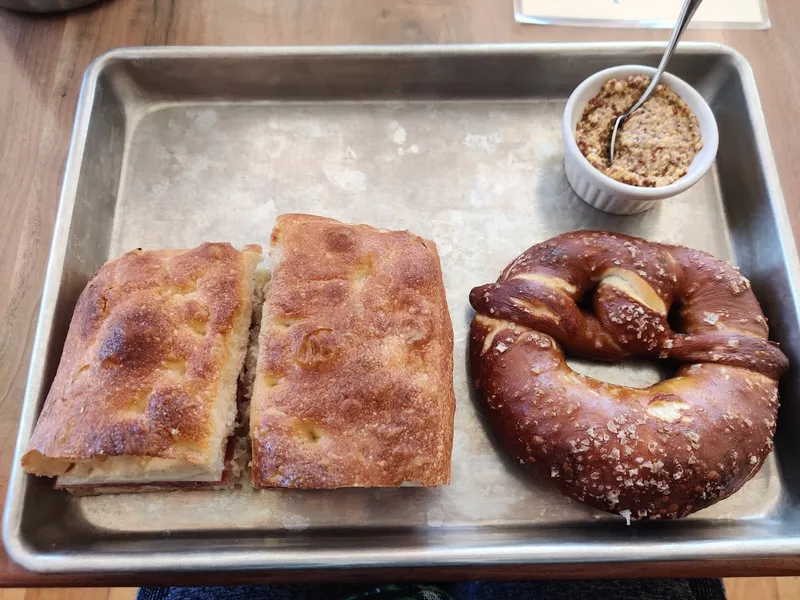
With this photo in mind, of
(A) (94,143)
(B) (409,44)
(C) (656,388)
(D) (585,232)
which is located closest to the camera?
(C) (656,388)

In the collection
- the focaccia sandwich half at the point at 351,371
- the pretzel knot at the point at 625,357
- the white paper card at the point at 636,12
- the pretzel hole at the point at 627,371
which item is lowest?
the pretzel hole at the point at 627,371

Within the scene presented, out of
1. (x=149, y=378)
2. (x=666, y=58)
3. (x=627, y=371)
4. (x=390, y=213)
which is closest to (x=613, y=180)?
(x=666, y=58)

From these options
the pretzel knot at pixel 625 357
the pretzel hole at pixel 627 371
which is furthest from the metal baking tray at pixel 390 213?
the pretzel knot at pixel 625 357

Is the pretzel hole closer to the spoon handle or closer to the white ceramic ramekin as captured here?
the white ceramic ramekin

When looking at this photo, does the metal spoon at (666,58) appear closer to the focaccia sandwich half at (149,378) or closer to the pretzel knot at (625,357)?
the pretzel knot at (625,357)

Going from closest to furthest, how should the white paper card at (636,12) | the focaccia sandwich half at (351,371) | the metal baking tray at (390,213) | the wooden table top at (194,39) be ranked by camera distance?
1. the focaccia sandwich half at (351,371)
2. the metal baking tray at (390,213)
3. the wooden table top at (194,39)
4. the white paper card at (636,12)

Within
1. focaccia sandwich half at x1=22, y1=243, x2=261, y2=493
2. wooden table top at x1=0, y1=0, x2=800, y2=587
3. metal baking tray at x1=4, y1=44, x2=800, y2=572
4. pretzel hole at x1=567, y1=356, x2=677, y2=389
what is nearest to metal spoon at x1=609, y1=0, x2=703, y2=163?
metal baking tray at x1=4, y1=44, x2=800, y2=572

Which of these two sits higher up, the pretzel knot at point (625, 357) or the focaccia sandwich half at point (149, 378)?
the focaccia sandwich half at point (149, 378)

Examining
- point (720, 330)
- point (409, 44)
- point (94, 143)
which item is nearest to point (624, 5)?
point (409, 44)

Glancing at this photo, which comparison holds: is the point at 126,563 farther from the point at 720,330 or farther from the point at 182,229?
the point at 720,330
